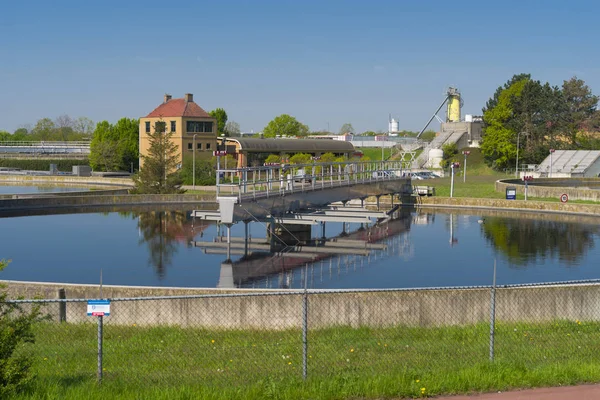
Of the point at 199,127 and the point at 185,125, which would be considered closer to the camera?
the point at 185,125

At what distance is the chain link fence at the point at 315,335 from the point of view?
41.2 feet

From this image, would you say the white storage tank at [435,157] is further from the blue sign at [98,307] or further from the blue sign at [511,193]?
the blue sign at [98,307]

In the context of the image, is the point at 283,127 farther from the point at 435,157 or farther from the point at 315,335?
the point at 315,335

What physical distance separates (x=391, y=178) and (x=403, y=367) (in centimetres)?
4776

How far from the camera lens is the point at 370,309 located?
1752cm

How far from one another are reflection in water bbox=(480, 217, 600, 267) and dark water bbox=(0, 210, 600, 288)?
55 mm

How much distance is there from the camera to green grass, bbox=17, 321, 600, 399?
1115 centimetres

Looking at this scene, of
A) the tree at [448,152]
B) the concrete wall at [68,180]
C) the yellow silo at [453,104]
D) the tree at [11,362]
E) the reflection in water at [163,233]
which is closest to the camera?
the tree at [11,362]

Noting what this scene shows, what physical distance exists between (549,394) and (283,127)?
139022 millimetres

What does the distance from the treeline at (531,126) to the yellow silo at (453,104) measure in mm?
30968

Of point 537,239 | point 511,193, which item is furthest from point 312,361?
point 511,193

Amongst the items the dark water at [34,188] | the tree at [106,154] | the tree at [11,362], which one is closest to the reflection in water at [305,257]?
the tree at [11,362]

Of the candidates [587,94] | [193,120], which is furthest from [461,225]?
[587,94]

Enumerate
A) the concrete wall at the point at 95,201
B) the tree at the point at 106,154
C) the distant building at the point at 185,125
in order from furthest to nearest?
1. the tree at the point at 106,154
2. the distant building at the point at 185,125
3. the concrete wall at the point at 95,201
